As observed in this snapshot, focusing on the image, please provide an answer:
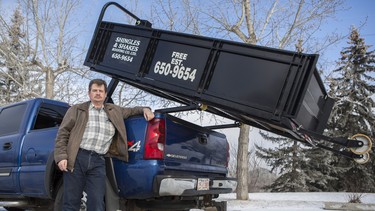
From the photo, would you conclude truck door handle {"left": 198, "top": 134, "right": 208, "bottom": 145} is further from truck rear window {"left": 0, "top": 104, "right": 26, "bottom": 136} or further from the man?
truck rear window {"left": 0, "top": 104, "right": 26, "bottom": 136}

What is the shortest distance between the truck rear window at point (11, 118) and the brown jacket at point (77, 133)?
75.9 inches

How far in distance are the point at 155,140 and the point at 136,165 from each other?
33 centimetres

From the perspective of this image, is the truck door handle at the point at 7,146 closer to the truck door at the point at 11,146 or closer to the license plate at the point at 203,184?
the truck door at the point at 11,146

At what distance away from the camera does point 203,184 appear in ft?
13.6

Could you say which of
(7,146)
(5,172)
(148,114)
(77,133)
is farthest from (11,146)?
(148,114)

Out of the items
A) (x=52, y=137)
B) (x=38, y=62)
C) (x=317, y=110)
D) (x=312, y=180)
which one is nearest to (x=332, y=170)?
(x=312, y=180)

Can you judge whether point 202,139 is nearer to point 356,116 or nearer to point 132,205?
point 132,205

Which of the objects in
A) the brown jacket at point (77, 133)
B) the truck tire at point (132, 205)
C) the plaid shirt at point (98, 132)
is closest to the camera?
the brown jacket at point (77, 133)

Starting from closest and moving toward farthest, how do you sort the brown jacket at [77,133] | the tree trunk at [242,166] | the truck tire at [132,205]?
the brown jacket at [77,133], the truck tire at [132,205], the tree trunk at [242,166]

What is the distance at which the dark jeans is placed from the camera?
351cm

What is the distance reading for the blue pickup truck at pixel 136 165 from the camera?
12.3 feet

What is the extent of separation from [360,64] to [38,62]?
2158 centimetres

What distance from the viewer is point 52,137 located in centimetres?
442

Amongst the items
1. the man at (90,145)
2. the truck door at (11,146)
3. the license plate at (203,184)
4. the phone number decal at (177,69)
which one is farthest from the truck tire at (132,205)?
the truck door at (11,146)
